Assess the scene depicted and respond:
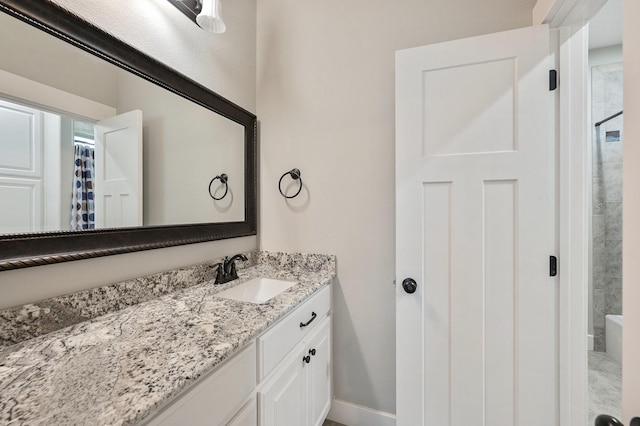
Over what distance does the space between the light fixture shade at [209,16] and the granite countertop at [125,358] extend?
1.31m

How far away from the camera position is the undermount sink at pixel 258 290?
4.56 ft

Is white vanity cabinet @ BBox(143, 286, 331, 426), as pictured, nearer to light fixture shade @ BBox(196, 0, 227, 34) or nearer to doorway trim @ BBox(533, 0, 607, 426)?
doorway trim @ BBox(533, 0, 607, 426)

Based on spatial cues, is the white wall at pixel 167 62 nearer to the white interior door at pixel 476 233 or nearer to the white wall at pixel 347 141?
the white wall at pixel 347 141

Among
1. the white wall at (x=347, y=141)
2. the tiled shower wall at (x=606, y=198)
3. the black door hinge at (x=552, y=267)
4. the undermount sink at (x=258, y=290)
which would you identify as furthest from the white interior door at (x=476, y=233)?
the tiled shower wall at (x=606, y=198)

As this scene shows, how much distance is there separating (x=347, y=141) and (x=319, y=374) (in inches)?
51.9

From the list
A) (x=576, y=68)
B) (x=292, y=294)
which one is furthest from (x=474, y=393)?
(x=576, y=68)

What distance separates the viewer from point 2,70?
2.54 ft

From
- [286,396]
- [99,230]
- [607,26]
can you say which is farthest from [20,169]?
[607,26]

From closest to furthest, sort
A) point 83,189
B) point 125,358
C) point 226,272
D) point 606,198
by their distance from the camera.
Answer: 1. point 125,358
2. point 83,189
3. point 226,272
4. point 606,198

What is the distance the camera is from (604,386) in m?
1.82

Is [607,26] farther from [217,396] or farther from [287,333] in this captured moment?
[217,396]

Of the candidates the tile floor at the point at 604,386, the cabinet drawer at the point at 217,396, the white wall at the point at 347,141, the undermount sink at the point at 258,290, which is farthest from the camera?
the tile floor at the point at 604,386

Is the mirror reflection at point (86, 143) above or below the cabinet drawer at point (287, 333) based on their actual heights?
above

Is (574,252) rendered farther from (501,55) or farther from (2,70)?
(2,70)
